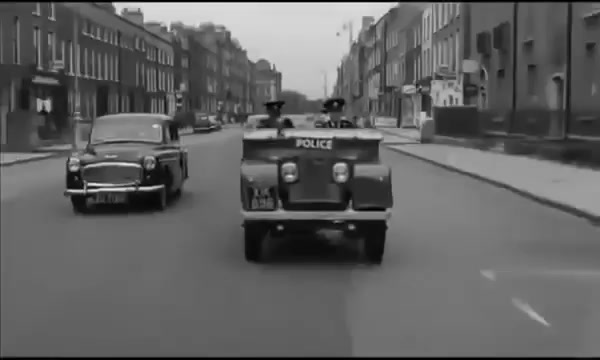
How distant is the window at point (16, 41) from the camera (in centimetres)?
4375

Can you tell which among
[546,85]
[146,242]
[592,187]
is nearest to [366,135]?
[146,242]

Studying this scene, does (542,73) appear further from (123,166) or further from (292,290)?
(292,290)

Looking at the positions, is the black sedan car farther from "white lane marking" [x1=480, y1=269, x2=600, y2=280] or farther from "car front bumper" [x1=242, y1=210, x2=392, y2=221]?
"white lane marking" [x1=480, y1=269, x2=600, y2=280]

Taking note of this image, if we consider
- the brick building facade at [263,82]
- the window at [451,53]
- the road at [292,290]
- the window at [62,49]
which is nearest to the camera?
the road at [292,290]

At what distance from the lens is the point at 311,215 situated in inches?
348

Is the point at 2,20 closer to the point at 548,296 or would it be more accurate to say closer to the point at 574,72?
the point at 574,72

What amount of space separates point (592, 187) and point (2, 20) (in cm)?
3339

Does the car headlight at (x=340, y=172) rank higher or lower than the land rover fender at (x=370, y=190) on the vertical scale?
higher

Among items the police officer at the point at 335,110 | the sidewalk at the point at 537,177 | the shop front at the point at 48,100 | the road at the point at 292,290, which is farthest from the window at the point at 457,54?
the police officer at the point at 335,110

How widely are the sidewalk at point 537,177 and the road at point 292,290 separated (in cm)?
142

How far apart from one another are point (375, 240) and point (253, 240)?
51.0 inches

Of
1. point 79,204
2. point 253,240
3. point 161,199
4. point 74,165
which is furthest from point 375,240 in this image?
point 79,204

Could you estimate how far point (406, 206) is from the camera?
15.2 metres

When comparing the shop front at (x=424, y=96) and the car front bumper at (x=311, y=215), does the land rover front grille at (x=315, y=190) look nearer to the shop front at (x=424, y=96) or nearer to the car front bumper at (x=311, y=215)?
the car front bumper at (x=311, y=215)
